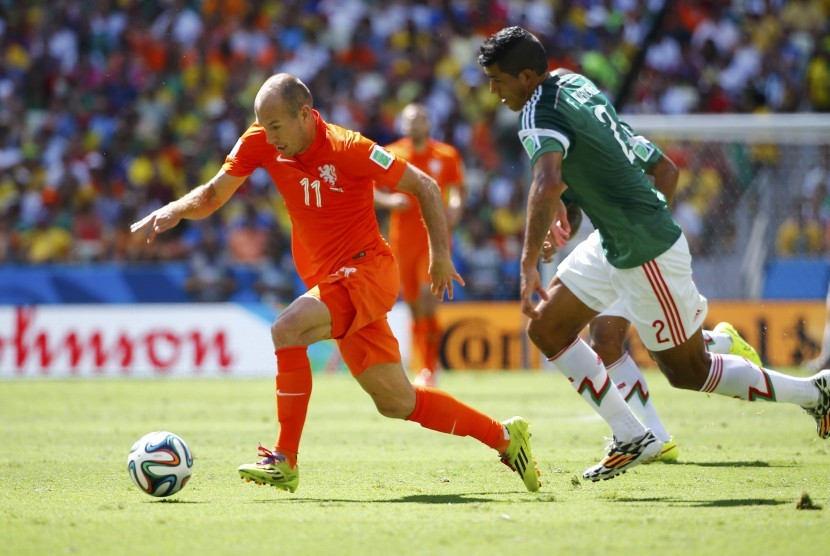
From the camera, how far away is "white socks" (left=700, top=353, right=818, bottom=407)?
21.9 feet

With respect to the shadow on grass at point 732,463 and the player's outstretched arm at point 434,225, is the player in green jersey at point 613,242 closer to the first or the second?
the player's outstretched arm at point 434,225

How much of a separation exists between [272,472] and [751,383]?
2.72 meters

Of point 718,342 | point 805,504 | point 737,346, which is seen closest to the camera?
point 805,504

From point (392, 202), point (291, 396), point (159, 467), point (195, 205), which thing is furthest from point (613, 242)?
point (392, 202)

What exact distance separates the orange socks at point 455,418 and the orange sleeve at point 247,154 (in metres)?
1.61

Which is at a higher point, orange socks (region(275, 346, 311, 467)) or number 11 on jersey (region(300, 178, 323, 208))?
number 11 on jersey (region(300, 178, 323, 208))

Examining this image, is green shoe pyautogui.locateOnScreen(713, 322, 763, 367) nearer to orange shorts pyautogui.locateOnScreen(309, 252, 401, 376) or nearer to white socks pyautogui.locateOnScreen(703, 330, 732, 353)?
white socks pyautogui.locateOnScreen(703, 330, 732, 353)

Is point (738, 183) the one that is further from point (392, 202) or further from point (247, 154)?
point (247, 154)

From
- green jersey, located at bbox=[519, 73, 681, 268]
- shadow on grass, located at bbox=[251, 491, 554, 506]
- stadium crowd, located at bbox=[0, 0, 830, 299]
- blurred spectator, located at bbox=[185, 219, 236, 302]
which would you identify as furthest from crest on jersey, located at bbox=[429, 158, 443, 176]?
shadow on grass, located at bbox=[251, 491, 554, 506]

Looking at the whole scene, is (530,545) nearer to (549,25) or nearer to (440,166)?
(440,166)

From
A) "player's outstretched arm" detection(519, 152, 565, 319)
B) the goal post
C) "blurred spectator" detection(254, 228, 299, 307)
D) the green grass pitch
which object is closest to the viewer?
the green grass pitch

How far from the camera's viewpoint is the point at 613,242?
21.6 ft

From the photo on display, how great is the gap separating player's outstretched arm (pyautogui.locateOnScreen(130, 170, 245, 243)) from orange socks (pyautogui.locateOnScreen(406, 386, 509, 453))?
1.58 metres

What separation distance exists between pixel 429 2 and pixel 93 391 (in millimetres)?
12008
